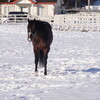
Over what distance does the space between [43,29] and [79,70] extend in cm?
217

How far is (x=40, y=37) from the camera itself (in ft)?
34.3

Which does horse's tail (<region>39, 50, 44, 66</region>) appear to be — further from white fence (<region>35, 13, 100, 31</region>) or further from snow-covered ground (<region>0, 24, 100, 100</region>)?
white fence (<region>35, 13, 100, 31</region>)

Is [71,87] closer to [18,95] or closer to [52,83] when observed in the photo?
[52,83]

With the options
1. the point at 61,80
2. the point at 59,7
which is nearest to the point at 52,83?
the point at 61,80

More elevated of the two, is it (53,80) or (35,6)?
(35,6)

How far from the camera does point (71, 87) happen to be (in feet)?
29.3

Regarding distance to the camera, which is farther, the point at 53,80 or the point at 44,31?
the point at 44,31

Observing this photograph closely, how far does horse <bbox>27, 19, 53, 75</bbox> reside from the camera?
10070 mm

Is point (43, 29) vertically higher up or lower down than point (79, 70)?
higher up

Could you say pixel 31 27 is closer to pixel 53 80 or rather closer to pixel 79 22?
pixel 53 80

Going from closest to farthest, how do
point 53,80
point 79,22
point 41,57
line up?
point 53,80, point 41,57, point 79,22

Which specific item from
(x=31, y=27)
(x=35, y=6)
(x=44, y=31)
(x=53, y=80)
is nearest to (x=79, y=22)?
(x=44, y=31)

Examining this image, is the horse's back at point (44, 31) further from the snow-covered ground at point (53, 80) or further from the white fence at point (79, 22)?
the white fence at point (79, 22)

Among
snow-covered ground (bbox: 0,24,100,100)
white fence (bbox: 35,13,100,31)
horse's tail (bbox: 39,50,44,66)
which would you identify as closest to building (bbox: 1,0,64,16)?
white fence (bbox: 35,13,100,31)
